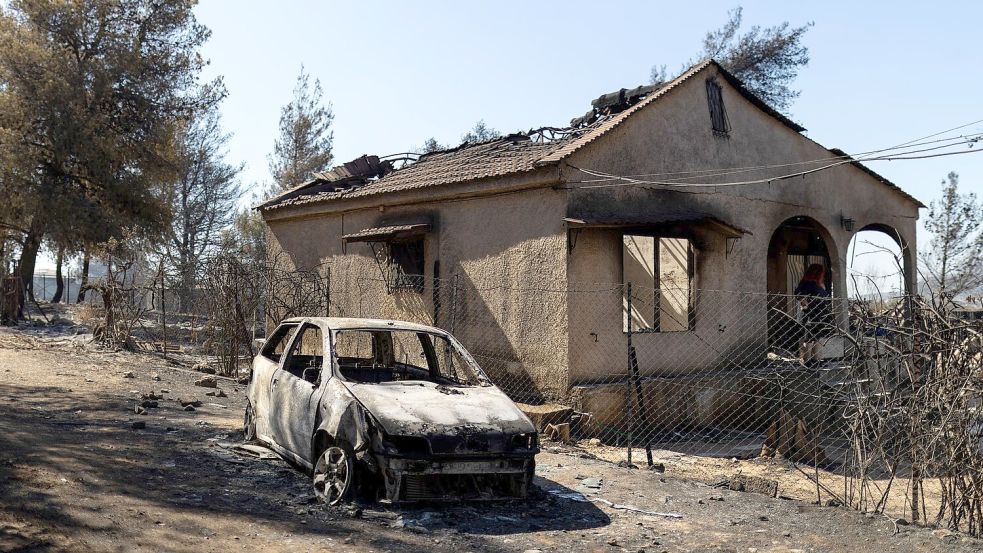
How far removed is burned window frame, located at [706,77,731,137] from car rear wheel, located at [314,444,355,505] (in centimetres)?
1008

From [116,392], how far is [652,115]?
29.4 ft

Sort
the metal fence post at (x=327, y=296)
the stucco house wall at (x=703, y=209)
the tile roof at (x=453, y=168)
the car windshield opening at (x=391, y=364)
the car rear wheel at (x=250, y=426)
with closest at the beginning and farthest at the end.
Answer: the car windshield opening at (x=391, y=364) → the car rear wheel at (x=250, y=426) → the stucco house wall at (x=703, y=209) → the tile roof at (x=453, y=168) → the metal fence post at (x=327, y=296)

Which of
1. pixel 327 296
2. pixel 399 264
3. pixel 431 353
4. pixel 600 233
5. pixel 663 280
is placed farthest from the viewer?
pixel 663 280

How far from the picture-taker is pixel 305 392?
6.85m

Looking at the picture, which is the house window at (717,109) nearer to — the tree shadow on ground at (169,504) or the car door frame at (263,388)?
the car door frame at (263,388)

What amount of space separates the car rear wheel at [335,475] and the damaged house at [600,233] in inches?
179

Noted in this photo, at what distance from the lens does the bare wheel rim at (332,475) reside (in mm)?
6004

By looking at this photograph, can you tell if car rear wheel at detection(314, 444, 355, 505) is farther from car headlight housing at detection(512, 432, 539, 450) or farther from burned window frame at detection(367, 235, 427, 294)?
burned window frame at detection(367, 235, 427, 294)

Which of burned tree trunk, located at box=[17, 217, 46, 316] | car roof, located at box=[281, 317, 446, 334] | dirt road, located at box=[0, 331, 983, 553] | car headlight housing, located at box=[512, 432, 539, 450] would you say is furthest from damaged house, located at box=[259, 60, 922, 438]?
burned tree trunk, located at box=[17, 217, 46, 316]

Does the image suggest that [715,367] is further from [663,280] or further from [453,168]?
[453,168]

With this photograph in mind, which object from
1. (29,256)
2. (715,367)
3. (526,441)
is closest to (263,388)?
(526,441)

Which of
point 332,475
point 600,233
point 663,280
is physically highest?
point 600,233

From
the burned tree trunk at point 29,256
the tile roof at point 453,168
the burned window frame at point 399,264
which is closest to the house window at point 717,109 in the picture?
the tile roof at point 453,168

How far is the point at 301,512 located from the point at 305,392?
1223mm
